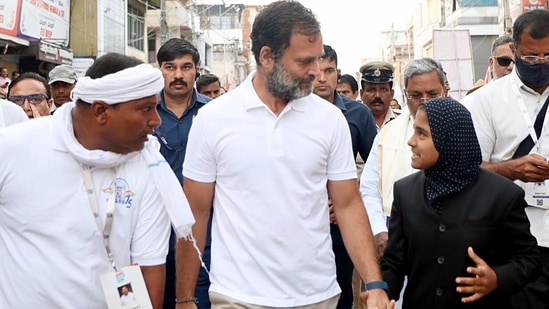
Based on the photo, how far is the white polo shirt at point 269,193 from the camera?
3.18 m

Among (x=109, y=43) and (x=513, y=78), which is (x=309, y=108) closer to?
(x=513, y=78)

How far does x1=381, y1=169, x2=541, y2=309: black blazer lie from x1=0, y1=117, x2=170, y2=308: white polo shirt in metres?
1.42

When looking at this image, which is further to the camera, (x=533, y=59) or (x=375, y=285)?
(x=533, y=59)

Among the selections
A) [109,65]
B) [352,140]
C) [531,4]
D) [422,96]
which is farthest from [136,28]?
[109,65]

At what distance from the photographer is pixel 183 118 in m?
5.06

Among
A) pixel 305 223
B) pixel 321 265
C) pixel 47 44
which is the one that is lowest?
pixel 321 265

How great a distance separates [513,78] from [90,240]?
262cm

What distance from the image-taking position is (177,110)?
202 inches

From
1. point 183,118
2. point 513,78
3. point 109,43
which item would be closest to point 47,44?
point 109,43

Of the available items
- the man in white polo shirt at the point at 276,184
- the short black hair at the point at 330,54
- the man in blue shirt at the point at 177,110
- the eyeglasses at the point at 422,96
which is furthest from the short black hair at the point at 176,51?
the man in white polo shirt at the point at 276,184

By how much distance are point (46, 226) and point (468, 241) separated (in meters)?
1.85

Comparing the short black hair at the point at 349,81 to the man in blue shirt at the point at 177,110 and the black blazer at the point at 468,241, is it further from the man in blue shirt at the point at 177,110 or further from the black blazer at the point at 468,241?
the black blazer at the point at 468,241

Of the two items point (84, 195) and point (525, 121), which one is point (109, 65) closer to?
point (84, 195)

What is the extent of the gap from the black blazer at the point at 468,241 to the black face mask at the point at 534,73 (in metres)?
0.87
